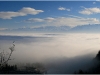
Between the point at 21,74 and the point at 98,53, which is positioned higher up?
the point at 98,53

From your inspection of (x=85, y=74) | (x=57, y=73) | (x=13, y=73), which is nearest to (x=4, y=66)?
(x=13, y=73)

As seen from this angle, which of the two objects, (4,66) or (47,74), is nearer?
(47,74)

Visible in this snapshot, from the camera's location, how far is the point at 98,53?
3528 cm

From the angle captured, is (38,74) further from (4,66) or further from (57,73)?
(4,66)

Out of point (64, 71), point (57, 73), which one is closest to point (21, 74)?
point (57, 73)

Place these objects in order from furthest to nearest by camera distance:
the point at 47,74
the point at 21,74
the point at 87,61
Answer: the point at 87,61 < the point at 47,74 < the point at 21,74

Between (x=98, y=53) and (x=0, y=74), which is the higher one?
(x=98, y=53)

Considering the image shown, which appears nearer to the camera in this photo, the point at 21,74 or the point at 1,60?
the point at 21,74

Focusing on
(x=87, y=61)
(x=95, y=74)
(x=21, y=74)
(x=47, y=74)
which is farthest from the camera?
(x=87, y=61)

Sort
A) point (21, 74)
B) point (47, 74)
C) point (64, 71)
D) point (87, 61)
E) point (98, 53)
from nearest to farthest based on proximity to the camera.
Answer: point (21, 74) → point (47, 74) → point (64, 71) → point (98, 53) → point (87, 61)

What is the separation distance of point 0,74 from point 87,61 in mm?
18429

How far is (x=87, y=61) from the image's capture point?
127 feet

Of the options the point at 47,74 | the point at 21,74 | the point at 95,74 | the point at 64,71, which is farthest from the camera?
the point at 64,71

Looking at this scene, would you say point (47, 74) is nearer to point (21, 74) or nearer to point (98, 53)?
point (21, 74)
